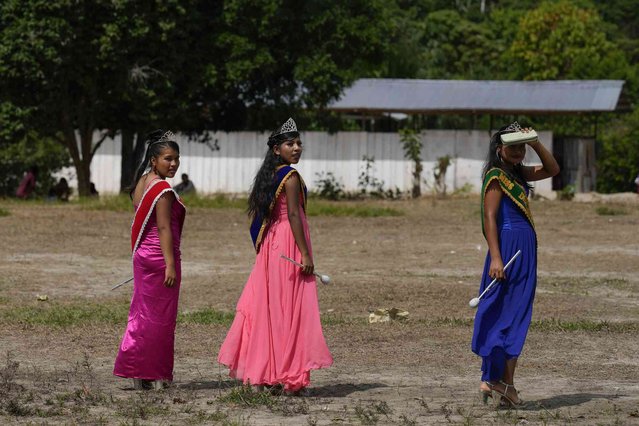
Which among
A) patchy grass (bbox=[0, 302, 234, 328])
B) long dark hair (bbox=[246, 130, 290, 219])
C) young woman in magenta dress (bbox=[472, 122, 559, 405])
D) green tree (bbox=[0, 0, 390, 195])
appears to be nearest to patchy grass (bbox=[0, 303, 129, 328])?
patchy grass (bbox=[0, 302, 234, 328])

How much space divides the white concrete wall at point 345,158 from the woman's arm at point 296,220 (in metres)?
27.0

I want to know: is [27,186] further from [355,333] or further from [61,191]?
[355,333]

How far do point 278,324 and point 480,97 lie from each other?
98.8 ft

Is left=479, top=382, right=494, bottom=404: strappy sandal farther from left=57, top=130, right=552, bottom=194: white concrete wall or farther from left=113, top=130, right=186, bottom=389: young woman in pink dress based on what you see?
left=57, top=130, right=552, bottom=194: white concrete wall

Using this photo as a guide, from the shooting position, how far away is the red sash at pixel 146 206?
8344 mm

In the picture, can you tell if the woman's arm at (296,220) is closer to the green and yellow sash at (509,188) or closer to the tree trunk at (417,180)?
the green and yellow sash at (509,188)

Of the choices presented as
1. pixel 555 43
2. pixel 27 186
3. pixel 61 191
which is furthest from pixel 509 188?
pixel 555 43

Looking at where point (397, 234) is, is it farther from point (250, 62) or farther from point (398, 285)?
point (250, 62)

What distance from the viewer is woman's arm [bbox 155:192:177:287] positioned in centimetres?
827

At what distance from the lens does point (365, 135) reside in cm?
3662

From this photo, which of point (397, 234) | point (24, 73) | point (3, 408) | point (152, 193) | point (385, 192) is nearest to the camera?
point (3, 408)

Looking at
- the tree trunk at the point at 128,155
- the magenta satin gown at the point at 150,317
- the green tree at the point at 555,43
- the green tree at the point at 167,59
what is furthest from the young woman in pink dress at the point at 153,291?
the green tree at the point at 555,43

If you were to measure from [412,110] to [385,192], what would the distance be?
358 cm

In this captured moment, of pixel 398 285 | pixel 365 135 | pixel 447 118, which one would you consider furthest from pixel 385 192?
pixel 398 285
